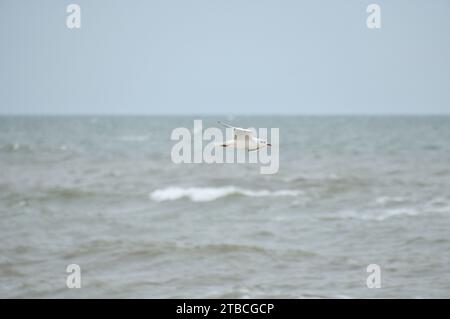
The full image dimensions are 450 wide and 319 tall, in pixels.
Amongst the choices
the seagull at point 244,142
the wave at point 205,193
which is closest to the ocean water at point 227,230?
the wave at point 205,193

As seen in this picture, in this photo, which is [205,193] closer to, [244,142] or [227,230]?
[227,230]

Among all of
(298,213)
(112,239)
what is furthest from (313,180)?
(112,239)

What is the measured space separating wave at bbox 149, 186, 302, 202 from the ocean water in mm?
39

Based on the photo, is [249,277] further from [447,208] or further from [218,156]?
[218,156]

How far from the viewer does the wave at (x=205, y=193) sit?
24547 mm

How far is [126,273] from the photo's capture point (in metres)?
15.0

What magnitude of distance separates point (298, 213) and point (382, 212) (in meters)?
2.47

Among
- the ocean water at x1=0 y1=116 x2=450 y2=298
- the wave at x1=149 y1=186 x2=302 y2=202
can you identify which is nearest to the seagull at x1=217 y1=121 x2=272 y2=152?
the ocean water at x1=0 y1=116 x2=450 y2=298

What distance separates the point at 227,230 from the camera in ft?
62.7

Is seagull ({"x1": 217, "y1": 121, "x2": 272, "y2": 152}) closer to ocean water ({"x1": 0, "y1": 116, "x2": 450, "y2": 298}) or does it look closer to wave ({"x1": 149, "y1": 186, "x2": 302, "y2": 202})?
ocean water ({"x1": 0, "y1": 116, "x2": 450, "y2": 298})

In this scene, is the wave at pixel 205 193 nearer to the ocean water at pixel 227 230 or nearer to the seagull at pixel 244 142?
the ocean water at pixel 227 230

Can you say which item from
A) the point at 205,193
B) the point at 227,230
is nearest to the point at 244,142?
the point at 227,230

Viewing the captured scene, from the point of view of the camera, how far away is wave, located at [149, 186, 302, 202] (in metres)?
24.5
